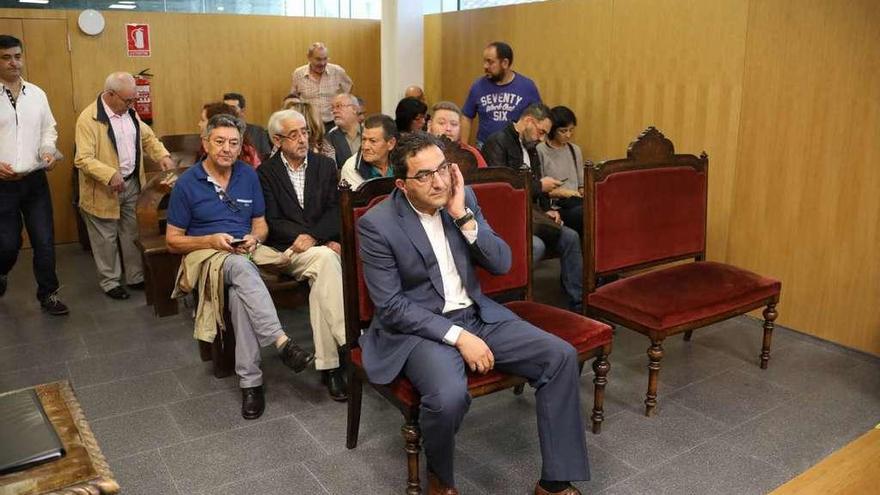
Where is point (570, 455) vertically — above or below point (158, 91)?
below

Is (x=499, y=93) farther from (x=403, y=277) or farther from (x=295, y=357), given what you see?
(x=403, y=277)

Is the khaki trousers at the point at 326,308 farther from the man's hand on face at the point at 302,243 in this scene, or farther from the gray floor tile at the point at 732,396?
the gray floor tile at the point at 732,396

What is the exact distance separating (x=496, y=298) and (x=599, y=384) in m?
0.53

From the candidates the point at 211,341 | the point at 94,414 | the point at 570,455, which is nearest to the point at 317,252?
the point at 211,341

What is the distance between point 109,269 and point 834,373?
13.9 ft

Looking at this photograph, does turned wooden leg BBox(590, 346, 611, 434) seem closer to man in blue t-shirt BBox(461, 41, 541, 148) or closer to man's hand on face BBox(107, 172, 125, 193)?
man in blue t-shirt BBox(461, 41, 541, 148)

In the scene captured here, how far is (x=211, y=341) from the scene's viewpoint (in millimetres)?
3369

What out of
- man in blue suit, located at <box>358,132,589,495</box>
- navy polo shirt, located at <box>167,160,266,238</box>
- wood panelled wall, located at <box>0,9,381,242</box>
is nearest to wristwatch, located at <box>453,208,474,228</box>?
man in blue suit, located at <box>358,132,589,495</box>

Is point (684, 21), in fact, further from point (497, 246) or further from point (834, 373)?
point (497, 246)

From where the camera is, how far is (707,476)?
105 inches

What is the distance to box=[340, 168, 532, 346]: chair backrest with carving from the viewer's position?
2676mm

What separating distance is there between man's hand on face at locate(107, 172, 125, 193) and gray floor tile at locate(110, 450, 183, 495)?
2.35 m

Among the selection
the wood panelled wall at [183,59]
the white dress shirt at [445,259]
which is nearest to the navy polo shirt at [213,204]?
the white dress shirt at [445,259]

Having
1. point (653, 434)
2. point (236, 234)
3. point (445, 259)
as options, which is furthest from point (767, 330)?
point (236, 234)
